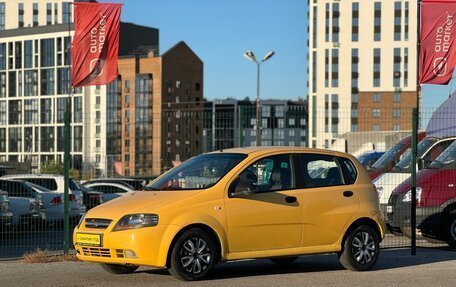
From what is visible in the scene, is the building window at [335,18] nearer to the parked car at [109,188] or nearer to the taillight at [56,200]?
the parked car at [109,188]

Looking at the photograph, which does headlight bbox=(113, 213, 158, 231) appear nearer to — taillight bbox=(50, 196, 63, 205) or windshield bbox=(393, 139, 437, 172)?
windshield bbox=(393, 139, 437, 172)

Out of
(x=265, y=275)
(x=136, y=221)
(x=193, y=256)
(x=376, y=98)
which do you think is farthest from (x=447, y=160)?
(x=376, y=98)

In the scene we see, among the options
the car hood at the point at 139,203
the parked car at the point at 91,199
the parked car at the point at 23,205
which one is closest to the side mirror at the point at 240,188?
the car hood at the point at 139,203

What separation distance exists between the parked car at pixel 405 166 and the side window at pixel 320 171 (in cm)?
463

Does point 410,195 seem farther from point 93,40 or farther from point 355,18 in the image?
point 355,18

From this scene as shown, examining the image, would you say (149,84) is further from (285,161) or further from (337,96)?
(285,161)

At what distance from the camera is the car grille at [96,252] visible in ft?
30.4

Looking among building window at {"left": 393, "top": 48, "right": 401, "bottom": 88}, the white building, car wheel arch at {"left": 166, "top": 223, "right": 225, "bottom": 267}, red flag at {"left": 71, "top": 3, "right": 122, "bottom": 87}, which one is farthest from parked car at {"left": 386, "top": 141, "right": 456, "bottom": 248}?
building window at {"left": 393, "top": 48, "right": 401, "bottom": 88}

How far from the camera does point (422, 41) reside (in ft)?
47.3

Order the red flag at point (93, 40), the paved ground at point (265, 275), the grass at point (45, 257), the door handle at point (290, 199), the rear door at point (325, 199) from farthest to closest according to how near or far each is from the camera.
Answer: the red flag at point (93, 40), the grass at point (45, 257), the rear door at point (325, 199), the door handle at point (290, 199), the paved ground at point (265, 275)

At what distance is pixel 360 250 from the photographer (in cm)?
1062

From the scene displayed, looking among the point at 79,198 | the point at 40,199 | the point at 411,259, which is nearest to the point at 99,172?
the point at 79,198

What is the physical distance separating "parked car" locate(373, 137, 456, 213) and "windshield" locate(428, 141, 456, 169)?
233 millimetres

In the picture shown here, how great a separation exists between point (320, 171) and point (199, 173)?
1.77 meters
